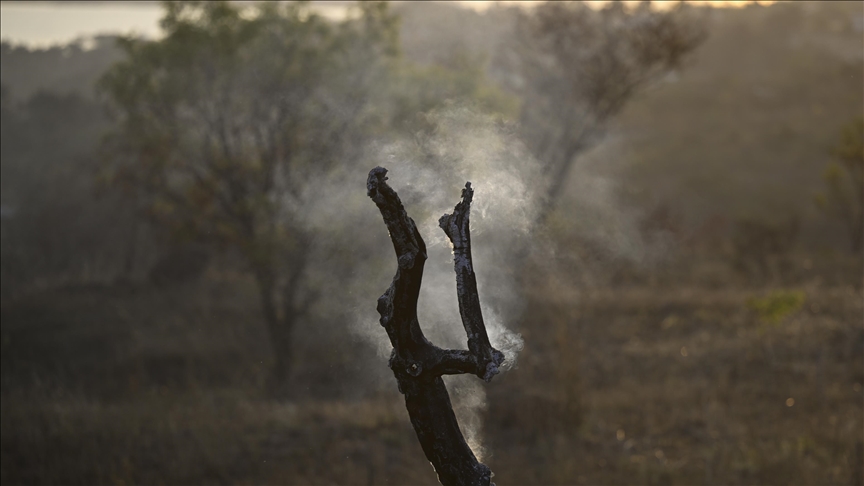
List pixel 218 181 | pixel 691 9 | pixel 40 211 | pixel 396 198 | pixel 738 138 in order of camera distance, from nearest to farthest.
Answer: pixel 396 198
pixel 218 181
pixel 40 211
pixel 691 9
pixel 738 138

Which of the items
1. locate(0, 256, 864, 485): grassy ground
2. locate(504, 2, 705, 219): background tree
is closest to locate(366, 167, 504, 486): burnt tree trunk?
locate(0, 256, 864, 485): grassy ground

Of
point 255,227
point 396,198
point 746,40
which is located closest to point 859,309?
point 255,227

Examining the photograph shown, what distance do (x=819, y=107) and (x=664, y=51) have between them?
2259cm

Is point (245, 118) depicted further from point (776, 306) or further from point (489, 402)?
point (776, 306)

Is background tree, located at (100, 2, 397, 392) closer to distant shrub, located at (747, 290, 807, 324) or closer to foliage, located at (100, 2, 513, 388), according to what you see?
foliage, located at (100, 2, 513, 388)

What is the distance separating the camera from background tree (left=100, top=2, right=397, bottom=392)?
9430 millimetres

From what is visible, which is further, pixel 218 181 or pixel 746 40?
pixel 746 40

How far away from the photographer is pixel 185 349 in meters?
12.0

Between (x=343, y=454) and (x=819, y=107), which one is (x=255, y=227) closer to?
(x=343, y=454)

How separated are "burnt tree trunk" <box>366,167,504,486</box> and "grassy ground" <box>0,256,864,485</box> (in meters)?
2.62

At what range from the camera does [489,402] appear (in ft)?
28.4

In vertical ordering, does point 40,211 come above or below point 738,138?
below

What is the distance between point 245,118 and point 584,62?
9.81 meters

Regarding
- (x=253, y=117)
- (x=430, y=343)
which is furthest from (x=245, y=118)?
(x=430, y=343)
